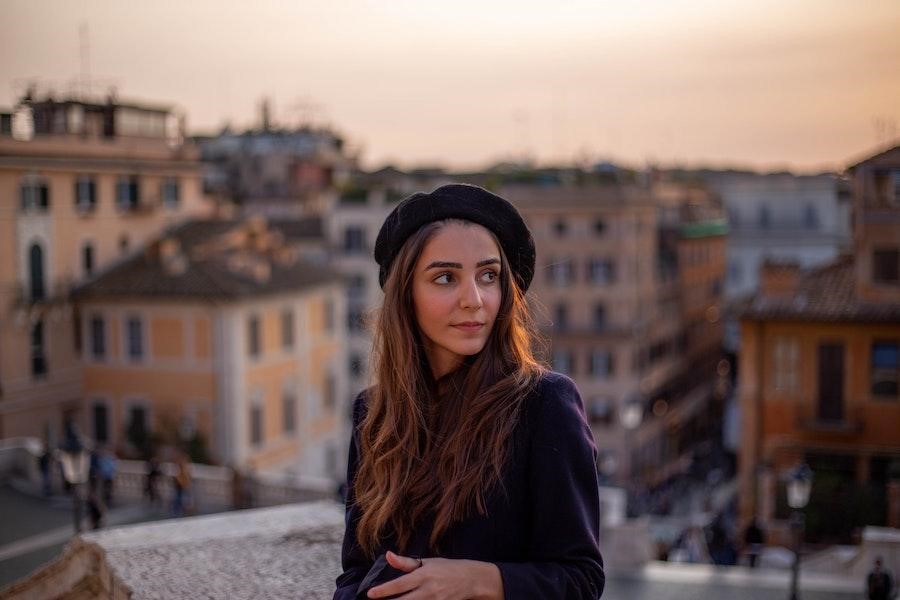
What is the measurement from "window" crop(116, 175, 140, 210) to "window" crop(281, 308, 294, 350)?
5273 millimetres

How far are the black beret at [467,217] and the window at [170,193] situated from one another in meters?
29.7

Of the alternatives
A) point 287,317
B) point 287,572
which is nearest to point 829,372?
point 287,317

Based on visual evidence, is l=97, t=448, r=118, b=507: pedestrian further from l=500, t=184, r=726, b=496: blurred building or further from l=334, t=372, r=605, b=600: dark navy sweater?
l=500, t=184, r=726, b=496: blurred building

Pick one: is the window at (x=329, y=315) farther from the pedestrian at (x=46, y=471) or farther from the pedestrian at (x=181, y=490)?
the pedestrian at (x=46, y=471)

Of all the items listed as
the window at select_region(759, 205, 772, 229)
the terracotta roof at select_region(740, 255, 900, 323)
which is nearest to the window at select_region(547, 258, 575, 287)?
the window at select_region(759, 205, 772, 229)

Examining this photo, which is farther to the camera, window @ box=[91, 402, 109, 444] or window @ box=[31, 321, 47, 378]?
window @ box=[91, 402, 109, 444]

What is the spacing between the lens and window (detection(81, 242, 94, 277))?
92.6 feet

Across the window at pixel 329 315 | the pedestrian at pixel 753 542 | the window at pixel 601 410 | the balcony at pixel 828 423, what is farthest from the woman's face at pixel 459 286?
the window at pixel 601 410

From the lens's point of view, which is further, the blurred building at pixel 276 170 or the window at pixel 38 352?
the blurred building at pixel 276 170

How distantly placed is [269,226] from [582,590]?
42659mm

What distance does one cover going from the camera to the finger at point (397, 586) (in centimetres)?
256

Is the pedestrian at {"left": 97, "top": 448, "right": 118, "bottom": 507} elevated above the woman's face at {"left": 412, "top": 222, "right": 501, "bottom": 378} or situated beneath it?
situated beneath

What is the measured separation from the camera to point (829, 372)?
2064cm

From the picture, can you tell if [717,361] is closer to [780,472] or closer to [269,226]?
[269,226]
